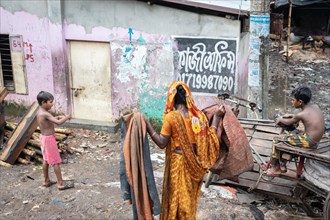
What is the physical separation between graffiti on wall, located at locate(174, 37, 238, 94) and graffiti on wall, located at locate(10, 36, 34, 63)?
3.90 meters

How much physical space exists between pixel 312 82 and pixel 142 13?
7.17 m

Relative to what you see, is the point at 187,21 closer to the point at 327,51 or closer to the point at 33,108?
the point at 33,108

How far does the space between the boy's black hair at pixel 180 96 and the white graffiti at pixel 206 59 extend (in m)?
4.36

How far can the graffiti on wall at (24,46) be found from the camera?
30.7ft

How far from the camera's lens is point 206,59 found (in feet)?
25.8

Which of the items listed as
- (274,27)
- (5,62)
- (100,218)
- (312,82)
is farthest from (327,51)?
(100,218)

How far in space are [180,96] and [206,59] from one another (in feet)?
14.6

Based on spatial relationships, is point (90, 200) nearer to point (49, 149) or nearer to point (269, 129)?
point (49, 149)

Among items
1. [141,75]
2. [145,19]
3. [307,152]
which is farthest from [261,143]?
[145,19]

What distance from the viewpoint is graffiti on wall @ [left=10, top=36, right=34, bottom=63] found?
30.7 feet

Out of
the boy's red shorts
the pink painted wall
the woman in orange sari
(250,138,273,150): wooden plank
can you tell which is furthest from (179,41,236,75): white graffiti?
the woman in orange sari

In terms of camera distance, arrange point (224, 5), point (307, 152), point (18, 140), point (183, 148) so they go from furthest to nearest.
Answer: point (224, 5), point (18, 140), point (307, 152), point (183, 148)

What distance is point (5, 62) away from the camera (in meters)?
9.82

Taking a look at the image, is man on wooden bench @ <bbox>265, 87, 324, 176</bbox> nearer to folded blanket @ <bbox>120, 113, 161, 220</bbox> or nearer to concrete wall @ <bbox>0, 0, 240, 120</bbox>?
folded blanket @ <bbox>120, 113, 161, 220</bbox>
